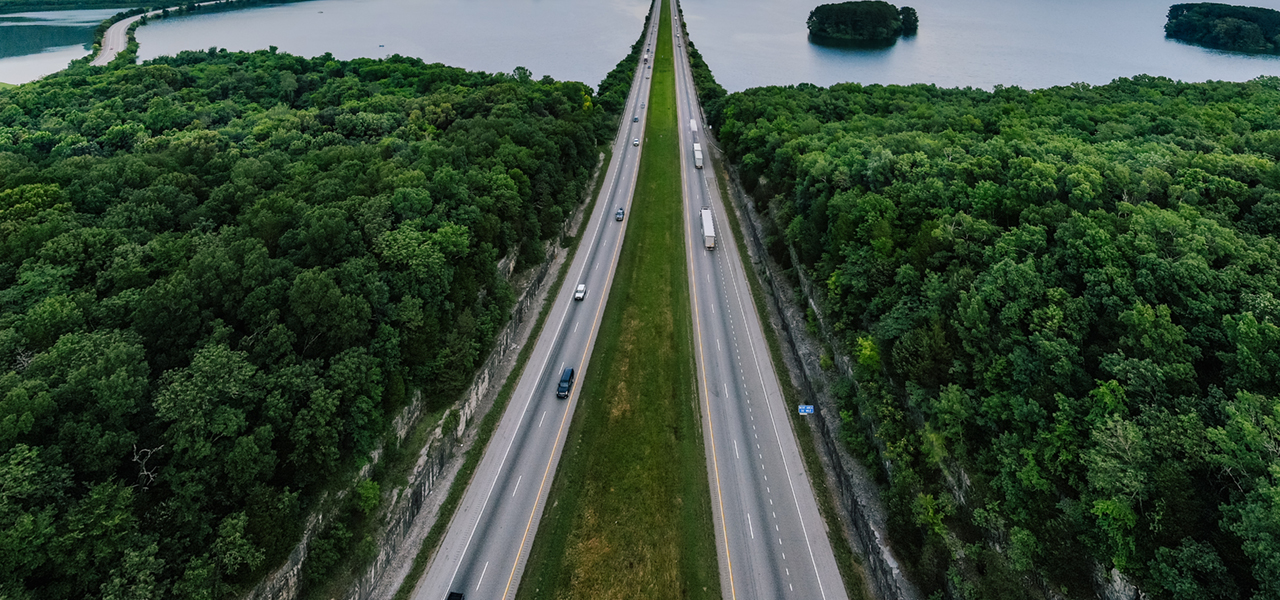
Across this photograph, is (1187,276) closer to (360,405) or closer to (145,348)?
(360,405)

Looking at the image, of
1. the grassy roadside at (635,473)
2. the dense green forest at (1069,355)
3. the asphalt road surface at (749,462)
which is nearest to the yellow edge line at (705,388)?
the asphalt road surface at (749,462)

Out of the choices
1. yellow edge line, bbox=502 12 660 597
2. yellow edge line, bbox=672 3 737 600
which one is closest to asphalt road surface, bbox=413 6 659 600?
yellow edge line, bbox=502 12 660 597

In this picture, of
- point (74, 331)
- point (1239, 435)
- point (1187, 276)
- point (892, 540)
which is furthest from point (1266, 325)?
point (74, 331)

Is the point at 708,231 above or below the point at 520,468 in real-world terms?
above

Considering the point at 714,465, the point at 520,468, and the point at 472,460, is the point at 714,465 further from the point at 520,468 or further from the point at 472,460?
the point at 472,460

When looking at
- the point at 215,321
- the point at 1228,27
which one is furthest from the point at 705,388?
the point at 1228,27

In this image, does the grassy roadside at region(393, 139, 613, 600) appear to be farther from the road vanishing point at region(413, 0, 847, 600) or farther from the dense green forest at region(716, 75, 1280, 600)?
the dense green forest at region(716, 75, 1280, 600)
